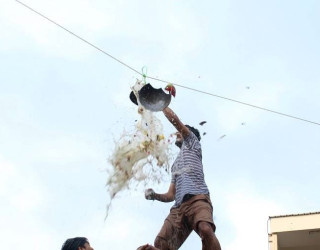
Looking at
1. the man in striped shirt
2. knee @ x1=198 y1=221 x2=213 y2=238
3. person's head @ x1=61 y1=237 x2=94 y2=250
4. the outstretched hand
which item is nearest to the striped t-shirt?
the man in striped shirt

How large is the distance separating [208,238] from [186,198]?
604mm

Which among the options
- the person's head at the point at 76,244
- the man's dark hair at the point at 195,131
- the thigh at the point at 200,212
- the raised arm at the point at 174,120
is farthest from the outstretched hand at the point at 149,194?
the person's head at the point at 76,244

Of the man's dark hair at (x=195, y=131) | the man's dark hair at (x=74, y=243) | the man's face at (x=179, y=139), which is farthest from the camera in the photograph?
the man's dark hair at (x=195, y=131)

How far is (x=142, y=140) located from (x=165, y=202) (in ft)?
2.93

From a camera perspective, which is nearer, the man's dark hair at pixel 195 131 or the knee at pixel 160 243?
the knee at pixel 160 243

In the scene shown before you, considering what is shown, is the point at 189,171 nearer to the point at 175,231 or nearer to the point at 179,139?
the point at 179,139

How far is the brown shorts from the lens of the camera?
22.5ft

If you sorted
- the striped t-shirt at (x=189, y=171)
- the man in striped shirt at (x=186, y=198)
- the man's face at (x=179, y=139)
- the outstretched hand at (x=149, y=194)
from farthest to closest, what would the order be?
the man's face at (x=179, y=139)
the outstretched hand at (x=149, y=194)
the striped t-shirt at (x=189, y=171)
the man in striped shirt at (x=186, y=198)

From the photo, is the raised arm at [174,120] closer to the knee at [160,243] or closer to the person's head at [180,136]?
the person's head at [180,136]

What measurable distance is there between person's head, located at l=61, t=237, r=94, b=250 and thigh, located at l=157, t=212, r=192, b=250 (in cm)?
142

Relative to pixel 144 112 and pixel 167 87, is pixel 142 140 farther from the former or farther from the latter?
pixel 167 87

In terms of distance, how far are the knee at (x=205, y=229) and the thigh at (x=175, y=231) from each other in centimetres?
32

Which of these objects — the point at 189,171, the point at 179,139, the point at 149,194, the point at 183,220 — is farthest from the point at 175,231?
the point at 179,139

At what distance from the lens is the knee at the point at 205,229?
6591mm
